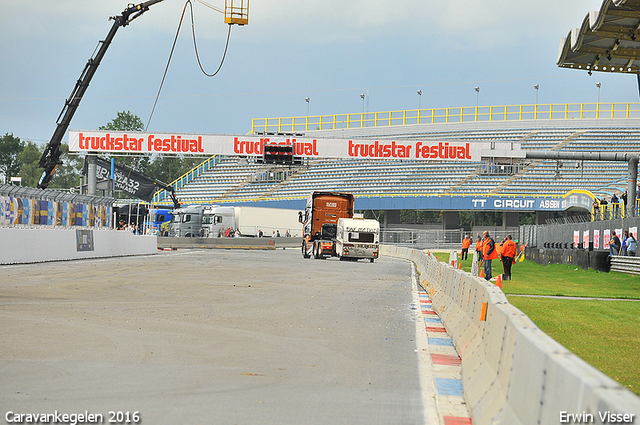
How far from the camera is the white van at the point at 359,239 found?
135ft

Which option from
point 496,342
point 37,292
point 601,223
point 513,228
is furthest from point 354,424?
point 513,228

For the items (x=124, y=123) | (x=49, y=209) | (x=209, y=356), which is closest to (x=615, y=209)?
(x=49, y=209)

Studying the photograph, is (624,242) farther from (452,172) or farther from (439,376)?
(452,172)

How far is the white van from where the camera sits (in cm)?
4109

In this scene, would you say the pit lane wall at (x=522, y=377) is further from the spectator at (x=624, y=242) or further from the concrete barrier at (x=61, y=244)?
the spectator at (x=624, y=242)

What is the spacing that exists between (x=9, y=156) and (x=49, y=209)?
A: 111468 mm

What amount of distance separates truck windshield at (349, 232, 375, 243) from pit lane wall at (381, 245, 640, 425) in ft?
105

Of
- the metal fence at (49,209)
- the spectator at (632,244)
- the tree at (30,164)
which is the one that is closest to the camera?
the metal fence at (49,209)

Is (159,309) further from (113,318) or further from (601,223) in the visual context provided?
(601,223)

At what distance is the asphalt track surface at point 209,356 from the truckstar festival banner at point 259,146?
2706cm

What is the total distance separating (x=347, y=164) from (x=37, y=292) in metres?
60.1

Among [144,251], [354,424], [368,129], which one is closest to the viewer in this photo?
[354,424]

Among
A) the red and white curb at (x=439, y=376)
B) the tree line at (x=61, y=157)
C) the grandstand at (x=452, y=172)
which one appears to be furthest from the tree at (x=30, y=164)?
the red and white curb at (x=439, y=376)

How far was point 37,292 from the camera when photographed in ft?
51.3
